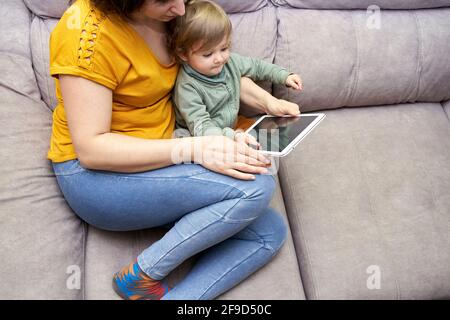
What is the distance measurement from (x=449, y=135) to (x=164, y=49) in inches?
41.7

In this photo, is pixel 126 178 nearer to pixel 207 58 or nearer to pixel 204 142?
pixel 204 142

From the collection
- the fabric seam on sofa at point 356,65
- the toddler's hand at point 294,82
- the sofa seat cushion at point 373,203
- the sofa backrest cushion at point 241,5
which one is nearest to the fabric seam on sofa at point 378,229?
the sofa seat cushion at point 373,203

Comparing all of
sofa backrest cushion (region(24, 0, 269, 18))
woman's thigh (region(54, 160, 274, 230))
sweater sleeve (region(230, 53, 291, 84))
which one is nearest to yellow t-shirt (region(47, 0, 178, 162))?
woman's thigh (region(54, 160, 274, 230))

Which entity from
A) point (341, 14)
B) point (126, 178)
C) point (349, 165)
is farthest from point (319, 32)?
point (126, 178)

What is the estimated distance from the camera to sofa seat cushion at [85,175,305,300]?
1106 mm

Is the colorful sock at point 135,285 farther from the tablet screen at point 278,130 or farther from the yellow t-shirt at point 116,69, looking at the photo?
the tablet screen at point 278,130

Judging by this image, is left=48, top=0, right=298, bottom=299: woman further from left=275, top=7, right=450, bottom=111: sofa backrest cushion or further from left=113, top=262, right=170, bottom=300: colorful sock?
left=275, top=7, right=450, bottom=111: sofa backrest cushion

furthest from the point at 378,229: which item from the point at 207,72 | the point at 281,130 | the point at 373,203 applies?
the point at 207,72

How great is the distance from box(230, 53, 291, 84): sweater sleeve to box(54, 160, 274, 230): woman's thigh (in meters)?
0.40

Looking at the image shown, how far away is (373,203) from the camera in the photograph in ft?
4.28

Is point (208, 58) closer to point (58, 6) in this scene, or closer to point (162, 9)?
point (162, 9)
